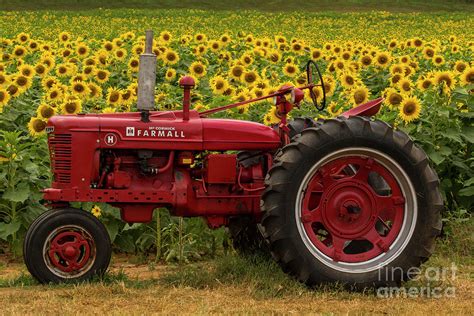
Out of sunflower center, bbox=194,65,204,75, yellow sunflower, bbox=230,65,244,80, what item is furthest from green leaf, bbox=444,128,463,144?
sunflower center, bbox=194,65,204,75

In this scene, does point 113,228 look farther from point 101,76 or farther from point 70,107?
point 101,76

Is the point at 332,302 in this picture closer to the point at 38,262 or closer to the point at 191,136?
the point at 191,136

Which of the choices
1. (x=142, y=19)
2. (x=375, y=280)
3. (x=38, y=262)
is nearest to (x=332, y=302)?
(x=375, y=280)

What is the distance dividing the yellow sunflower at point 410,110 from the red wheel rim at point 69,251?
11.3 ft

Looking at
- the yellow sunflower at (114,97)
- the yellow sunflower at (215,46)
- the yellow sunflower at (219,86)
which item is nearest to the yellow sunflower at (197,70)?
the yellow sunflower at (219,86)

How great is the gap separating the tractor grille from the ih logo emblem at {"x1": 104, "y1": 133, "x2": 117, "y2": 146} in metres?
0.23

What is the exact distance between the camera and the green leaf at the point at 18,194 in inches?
294

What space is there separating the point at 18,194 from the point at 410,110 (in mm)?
3446

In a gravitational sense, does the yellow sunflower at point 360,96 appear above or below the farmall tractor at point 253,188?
above

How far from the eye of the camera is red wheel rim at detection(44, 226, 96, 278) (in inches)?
235

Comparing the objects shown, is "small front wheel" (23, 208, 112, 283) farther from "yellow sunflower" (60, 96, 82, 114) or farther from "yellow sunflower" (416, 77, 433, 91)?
"yellow sunflower" (416, 77, 433, 91)

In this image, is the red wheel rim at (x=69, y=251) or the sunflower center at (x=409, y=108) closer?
the red wheel rim at (x=69, y=251)

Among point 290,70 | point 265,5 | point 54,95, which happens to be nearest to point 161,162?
point 54,95

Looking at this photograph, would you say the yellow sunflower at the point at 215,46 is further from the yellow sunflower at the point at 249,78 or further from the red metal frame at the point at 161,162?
the red metal frame at the point at 161,162
